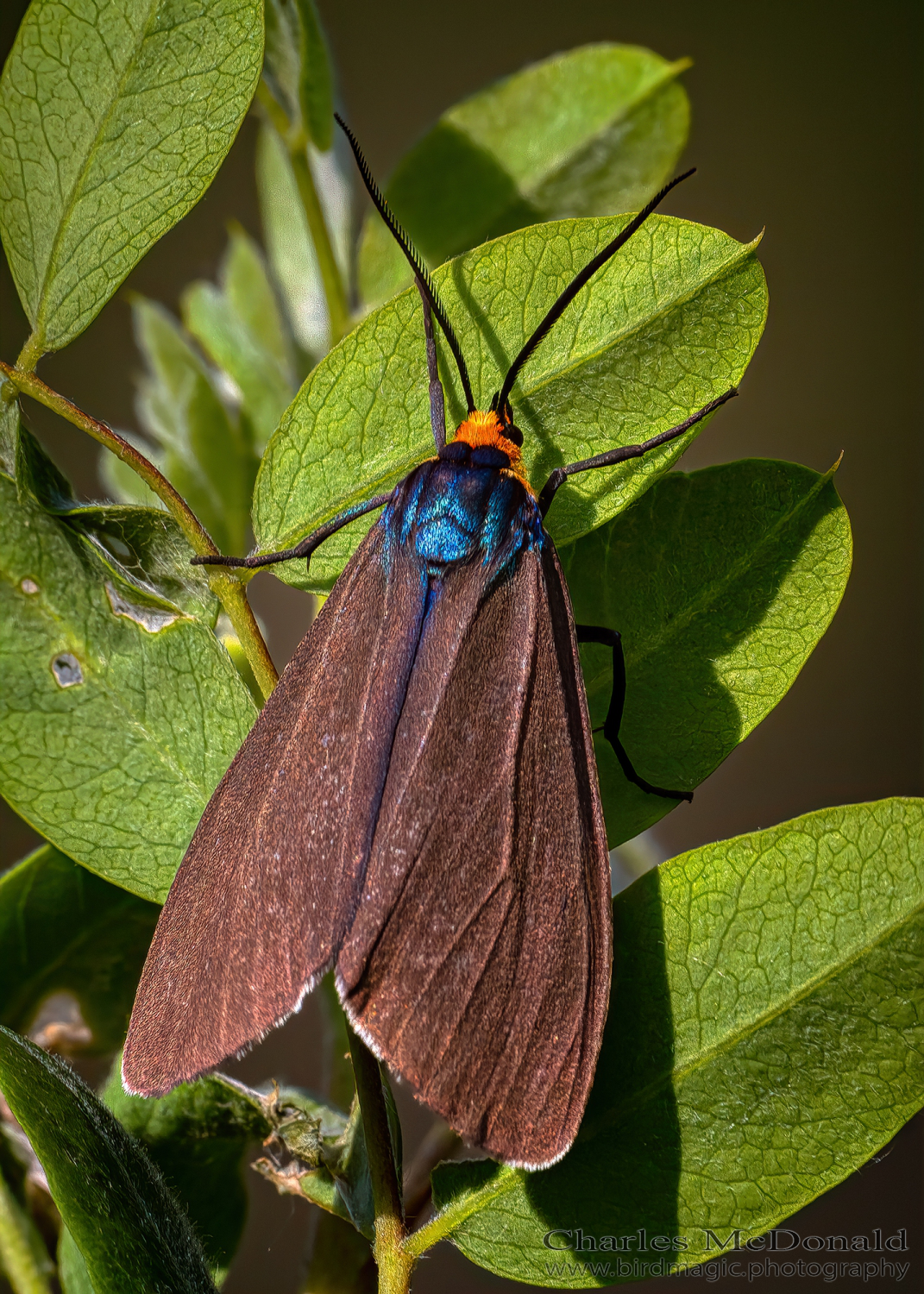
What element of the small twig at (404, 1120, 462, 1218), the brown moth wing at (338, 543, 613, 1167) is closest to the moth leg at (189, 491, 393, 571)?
the brown moth wing at (338, 543, 613, 1167)

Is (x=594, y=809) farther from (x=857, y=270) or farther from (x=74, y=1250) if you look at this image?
(x=857, y=270)

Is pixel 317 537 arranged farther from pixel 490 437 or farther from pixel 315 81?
pixel 315 81

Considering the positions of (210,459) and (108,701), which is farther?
(210,459)

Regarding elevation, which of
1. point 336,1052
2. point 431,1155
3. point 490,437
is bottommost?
point 431,1155

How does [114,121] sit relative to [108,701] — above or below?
above

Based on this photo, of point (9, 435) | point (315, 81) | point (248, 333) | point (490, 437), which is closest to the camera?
point (9, 435)

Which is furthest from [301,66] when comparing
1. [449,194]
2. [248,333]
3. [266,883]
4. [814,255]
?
[814,255]
